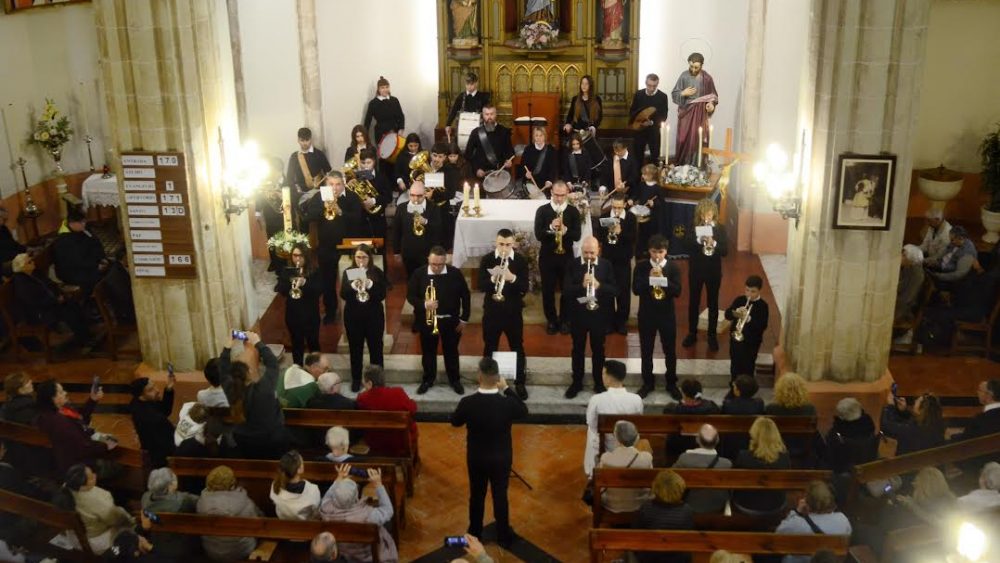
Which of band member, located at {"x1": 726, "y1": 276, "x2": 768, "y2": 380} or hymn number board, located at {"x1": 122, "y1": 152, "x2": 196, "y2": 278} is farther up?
hymn number board, located at {"x1": 122, "y1": 152, "x2": 196, "y2": 278}

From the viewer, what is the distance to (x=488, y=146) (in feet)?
49.1

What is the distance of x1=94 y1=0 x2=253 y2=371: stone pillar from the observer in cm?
1023

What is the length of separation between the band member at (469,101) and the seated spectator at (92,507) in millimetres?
8987

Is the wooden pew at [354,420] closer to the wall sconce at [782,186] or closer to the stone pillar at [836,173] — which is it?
the stone pillar at [836,173]

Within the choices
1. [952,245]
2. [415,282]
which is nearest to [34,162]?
[415,282]

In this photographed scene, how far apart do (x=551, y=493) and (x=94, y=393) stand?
13.1 ft

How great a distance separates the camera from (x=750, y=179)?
48.9ft

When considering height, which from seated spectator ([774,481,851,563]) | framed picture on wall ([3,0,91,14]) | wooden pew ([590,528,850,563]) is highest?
framed picture on wall ([3,0,91,14])

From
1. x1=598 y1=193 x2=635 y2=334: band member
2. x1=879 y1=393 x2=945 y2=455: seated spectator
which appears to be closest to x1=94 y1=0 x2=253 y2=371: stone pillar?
x1=598 y1=193 x2=635 y2=334: band member

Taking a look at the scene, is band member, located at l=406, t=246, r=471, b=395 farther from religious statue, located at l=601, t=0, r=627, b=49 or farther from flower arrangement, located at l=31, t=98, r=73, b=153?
flower arrangement, located at l=31, t=98, r=73, b=153

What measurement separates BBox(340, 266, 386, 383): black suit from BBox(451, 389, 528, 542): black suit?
8.63 feet

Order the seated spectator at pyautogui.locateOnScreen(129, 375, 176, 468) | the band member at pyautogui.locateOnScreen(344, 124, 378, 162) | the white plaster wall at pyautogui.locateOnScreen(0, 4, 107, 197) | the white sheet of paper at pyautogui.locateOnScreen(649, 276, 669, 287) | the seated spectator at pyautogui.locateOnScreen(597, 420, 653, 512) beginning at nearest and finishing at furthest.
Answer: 1. the seated spectator at pyautogui.locateOnScreen(597, 420, 653, 512)
2. the seated spectator at pyautogui.locateOnScreen(129, 375, 176, 468)
3. the white sheet of paper at pyautogui.locateOnScreen(649, 276, 669, 287)
4. the band member at pyautogui.locateOnScreen(344, 124, 378, 162)
5. the white plaster wall at pyautogui.locateOnScreen(0, 4, 107, 197)

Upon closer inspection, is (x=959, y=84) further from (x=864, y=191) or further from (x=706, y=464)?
(x=706, y=464)

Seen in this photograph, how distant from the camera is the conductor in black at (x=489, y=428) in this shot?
328 inches
